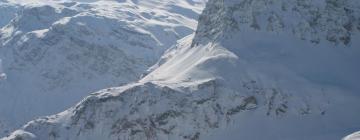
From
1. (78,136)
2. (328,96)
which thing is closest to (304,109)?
(328,96)

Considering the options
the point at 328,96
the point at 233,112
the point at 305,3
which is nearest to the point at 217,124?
the point at 233,112

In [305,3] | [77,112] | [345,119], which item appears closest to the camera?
[345,119]

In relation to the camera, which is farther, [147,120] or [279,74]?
[279,74]

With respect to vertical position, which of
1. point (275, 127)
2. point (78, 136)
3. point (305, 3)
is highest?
point (305, 3)

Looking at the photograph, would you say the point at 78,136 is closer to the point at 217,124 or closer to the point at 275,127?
the point at 217,124

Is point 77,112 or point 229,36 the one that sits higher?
point 229,36

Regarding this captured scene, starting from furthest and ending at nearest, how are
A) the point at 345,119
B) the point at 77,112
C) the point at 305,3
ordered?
the point at 305,3 → the point at 77,112 → the point at 345,119

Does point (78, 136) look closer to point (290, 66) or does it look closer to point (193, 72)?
point (193, 72)
